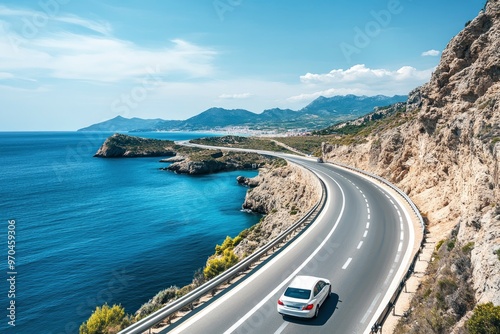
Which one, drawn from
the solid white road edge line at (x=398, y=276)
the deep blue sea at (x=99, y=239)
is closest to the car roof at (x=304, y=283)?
the solid white road edge line at (x=398, y=276)

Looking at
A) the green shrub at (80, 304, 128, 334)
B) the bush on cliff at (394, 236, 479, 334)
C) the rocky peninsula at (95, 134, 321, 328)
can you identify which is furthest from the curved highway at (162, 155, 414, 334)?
the green shrub at (80, 304, 128, 334)

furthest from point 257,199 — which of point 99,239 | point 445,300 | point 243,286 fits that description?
point 445,300

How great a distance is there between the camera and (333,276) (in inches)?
624

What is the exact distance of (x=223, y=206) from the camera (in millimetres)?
67625

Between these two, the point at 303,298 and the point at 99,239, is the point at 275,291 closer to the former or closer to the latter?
the point at 303,298

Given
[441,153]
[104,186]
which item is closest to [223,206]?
[104,186]

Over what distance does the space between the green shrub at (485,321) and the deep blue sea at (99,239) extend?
27.6 m

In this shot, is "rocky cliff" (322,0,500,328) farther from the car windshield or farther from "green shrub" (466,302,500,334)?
the car windshield

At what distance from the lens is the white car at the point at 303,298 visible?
11898 mm

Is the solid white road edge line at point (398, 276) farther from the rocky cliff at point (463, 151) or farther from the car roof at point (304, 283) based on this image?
the car roof at point (304, 283)

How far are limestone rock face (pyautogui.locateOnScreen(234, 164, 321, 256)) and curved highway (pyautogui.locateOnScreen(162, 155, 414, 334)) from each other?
10.2 meters

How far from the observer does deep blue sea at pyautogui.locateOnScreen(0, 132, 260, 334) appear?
29938mm

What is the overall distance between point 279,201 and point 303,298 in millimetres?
43683

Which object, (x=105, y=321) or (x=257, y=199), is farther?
(x=257, y=199)
